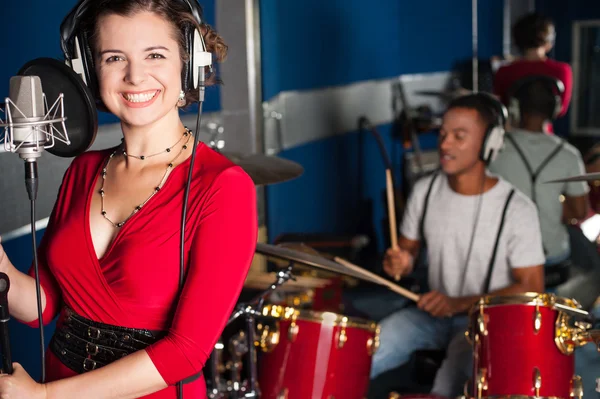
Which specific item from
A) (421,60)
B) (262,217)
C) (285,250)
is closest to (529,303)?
(285,250)

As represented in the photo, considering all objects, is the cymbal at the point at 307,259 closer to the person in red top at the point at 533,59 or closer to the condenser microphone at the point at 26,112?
the condenser microphone at the point at 26,112

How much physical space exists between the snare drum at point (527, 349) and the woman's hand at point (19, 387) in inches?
53.0

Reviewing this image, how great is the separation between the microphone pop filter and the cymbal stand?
3.21 ft

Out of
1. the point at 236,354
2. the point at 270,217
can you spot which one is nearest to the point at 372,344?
the point at 236,354

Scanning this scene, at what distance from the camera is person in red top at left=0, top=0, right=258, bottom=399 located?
1.35m

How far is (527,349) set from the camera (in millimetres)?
2242

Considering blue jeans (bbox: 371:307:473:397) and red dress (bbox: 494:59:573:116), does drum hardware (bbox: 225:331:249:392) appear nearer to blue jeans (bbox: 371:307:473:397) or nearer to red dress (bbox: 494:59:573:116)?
blue jeans (bbox: 371:307:473:397)

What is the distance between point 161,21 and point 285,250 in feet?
2.94

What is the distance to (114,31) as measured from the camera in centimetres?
140

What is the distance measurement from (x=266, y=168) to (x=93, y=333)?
1.07 m

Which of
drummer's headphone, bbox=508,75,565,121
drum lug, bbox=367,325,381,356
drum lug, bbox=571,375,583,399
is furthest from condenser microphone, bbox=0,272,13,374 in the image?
drummer's headphone, bbox=508,75,565,121

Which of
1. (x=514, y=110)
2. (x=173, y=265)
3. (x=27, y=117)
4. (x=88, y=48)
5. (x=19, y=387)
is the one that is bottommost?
(x=19, y=387)

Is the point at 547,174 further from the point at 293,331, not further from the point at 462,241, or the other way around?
the point at 293,331

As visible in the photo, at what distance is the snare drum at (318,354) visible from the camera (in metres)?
2.35
